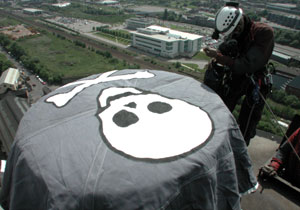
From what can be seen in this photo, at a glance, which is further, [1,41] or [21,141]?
[1,41]

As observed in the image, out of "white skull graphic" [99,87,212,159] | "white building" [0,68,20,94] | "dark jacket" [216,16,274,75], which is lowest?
"white building" [0,68,20,94]

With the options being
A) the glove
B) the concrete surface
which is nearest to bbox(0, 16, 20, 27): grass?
the glove

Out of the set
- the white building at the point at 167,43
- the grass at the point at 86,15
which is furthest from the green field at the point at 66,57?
the grass at the point at 86,15

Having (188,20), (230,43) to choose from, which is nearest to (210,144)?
(230,43)

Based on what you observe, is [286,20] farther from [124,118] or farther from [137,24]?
[124,118]

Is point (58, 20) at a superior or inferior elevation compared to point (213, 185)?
inferior

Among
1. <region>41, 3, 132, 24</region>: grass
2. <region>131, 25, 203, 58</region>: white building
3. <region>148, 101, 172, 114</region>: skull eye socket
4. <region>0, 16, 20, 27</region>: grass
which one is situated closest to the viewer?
<region>148, 101, 172, 114</region>: skull eye socket

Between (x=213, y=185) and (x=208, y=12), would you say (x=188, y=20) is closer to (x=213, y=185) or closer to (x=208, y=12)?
(x=208, y=12)

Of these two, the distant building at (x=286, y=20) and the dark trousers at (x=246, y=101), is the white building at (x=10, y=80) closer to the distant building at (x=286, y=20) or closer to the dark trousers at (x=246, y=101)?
the dark trousers at (x=246, y=101)

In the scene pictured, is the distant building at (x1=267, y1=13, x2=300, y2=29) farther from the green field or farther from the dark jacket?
the dark jacket
